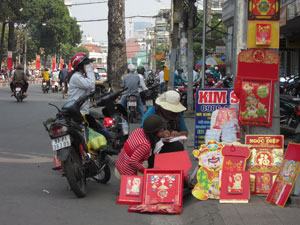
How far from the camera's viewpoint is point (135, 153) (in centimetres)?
713

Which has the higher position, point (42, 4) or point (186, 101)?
point (42, 4)

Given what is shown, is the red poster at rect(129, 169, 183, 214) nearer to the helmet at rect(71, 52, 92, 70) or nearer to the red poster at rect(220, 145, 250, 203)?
the red poster at rect(220, 145, 250, 203)

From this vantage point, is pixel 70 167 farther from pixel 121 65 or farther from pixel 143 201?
pixel 121 65

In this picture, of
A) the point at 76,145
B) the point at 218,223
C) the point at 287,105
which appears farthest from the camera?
the point at 287,105

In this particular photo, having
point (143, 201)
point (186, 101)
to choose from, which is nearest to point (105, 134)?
point (143, 201)

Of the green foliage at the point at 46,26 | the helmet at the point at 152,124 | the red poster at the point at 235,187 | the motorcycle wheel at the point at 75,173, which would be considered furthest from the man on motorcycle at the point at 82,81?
the green foliage at the point at 46,26

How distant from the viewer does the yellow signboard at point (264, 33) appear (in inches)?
300

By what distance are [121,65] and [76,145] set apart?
42.3ft

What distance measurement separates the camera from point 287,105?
12570 mm

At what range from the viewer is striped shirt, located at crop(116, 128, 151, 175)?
7.11m

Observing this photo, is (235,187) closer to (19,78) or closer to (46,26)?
(19,78)

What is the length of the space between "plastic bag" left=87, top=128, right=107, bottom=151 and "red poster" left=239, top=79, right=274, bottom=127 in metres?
1.83

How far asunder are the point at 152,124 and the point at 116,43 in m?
13.4

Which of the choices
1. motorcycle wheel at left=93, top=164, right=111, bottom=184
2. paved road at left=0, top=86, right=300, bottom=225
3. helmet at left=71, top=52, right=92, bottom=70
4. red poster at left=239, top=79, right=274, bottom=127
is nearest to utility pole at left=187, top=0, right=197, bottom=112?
paved road at left=0, top=86, right=300, bottom=225
